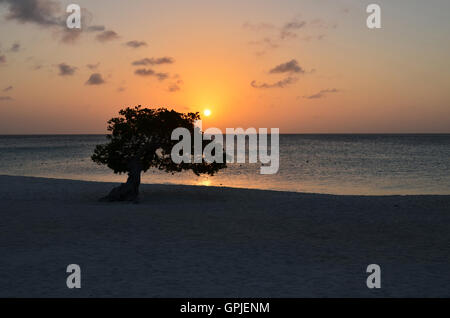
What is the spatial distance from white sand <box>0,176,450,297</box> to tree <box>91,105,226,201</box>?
110 inches

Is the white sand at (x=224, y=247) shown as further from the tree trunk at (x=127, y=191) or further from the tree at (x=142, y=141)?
the tree at (x=142, y=141)

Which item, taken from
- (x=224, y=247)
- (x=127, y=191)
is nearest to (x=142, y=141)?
(x=127, y=191)

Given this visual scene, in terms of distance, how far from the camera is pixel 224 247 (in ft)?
46.7

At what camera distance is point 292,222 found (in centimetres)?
1905

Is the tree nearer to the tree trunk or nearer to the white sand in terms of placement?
the tree trunk

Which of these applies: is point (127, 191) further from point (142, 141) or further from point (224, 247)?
point (224, 247)

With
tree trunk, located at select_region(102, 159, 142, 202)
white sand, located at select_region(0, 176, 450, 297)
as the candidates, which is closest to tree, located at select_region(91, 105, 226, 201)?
tree trunk, located at select_region(102, 159, 142, 202)

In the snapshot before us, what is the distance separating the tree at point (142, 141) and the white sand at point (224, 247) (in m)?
2.79

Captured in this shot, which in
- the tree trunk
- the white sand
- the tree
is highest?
the tree

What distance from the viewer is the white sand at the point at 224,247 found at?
10.2 m

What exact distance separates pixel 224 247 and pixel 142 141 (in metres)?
14.8

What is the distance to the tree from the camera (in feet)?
86.6
